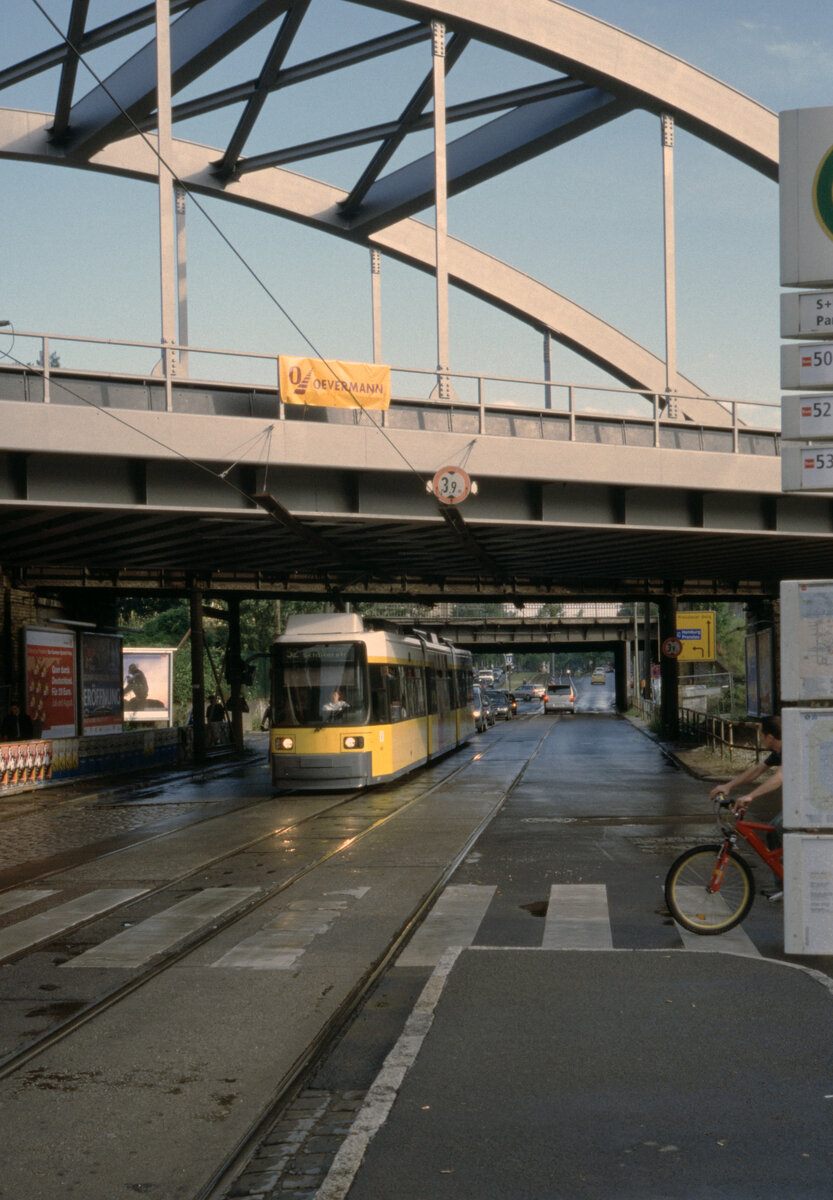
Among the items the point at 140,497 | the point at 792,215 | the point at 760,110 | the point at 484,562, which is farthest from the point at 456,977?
the point at 760,110

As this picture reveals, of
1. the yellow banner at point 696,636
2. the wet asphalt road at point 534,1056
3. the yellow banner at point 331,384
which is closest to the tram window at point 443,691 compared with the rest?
the yellow banner at point 696,636

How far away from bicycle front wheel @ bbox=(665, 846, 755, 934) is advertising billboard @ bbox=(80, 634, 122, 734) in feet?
85.0

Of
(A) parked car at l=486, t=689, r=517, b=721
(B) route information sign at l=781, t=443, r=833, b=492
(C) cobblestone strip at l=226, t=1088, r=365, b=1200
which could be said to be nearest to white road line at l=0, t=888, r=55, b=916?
(C) cobblestone strip at l=226, t=1088, r=365, b=1200

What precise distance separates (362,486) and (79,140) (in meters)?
18.0

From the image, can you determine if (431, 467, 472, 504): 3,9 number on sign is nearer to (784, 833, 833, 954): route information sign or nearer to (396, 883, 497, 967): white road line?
(396, 883, 497, 967): white road line

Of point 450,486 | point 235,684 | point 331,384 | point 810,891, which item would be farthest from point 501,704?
point 810,891

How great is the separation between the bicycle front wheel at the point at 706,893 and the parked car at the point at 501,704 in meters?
57.3

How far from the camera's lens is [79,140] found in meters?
34.4

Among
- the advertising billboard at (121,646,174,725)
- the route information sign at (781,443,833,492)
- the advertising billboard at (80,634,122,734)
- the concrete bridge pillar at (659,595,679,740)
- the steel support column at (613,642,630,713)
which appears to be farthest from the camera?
the steel support column at (613,642,630,713)

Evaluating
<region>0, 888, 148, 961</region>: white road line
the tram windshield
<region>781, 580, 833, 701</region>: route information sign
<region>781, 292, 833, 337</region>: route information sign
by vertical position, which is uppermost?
<region>781, 292, 833, 337</region>: route information sign

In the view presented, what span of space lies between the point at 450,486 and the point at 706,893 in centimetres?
1229

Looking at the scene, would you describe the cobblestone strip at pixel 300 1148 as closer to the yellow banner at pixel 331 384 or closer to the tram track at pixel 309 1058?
the tram track at pixel 309 1058

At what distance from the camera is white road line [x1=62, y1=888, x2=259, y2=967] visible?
28.8ft

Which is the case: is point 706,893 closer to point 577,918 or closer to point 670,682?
point 577,918
